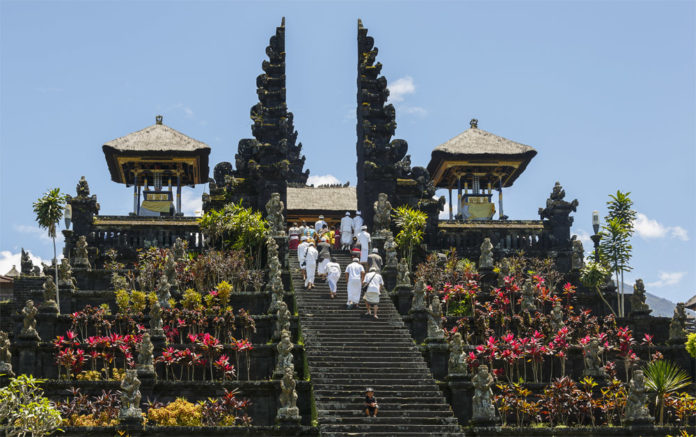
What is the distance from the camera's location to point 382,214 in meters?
30.5

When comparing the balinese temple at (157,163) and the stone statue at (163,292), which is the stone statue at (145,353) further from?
the balinese temple at (157,163)

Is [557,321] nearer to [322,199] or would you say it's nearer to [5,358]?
[5,358]

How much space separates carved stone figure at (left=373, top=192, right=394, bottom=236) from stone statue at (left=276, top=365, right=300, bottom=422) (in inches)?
448

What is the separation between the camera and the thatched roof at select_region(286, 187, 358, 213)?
39250 millimetres

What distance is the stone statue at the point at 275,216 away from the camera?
29.2 metres

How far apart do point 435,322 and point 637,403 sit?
4.63m

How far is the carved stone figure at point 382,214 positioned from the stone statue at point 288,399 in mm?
11391

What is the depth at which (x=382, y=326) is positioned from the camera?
22.8 m

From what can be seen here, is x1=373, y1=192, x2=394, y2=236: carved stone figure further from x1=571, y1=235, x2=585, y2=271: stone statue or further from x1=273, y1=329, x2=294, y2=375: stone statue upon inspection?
x1=273, y1=329, x2=294, y2=375: stone statue

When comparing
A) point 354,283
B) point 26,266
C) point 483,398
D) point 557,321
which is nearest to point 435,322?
point 354,283

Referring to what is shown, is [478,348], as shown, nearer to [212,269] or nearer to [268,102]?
[212,269]

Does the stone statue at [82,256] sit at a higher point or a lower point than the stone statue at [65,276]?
higher

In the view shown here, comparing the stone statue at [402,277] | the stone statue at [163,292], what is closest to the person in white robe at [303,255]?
the stone statue at [402,277]

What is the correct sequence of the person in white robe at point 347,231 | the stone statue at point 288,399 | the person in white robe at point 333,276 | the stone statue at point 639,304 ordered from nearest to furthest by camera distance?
the stone statue at point 288,399, the person in white robe at point 333,276, the stone statue at point 639,304, the person in white robe at point 347,231
